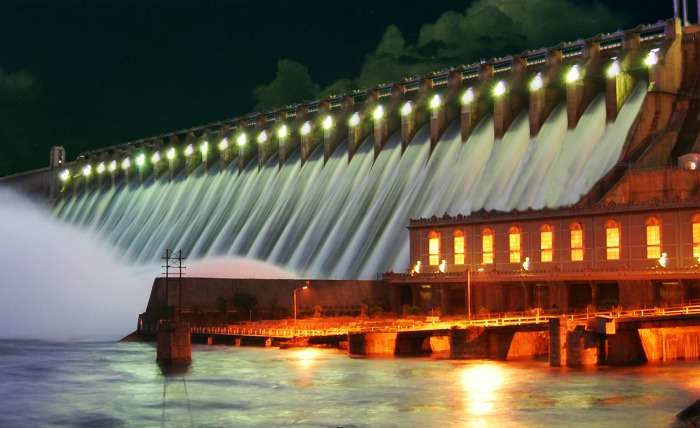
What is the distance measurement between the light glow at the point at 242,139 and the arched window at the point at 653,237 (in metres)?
58.5

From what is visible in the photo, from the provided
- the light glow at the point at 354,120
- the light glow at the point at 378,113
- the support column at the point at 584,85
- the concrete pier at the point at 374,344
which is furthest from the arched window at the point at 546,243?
the light glow at the point at 354,120

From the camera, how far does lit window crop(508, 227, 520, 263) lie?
77.4m

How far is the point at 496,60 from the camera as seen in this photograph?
95.4 m

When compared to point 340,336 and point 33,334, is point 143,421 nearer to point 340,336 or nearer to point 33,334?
point 340,336

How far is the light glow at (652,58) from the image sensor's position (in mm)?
80156

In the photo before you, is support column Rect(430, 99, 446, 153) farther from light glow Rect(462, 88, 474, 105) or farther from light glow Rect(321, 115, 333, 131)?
light glow Rect(321, 115, 333, 131)

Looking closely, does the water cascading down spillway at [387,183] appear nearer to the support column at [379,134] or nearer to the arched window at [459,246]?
the support column at [379,134]

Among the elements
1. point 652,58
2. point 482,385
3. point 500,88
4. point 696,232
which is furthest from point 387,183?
point 482,385

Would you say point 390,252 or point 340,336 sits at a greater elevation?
point 390,252

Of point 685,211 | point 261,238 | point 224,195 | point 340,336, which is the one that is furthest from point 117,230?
point 685,211

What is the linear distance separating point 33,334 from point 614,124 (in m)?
46.6

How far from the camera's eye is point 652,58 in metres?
80.7

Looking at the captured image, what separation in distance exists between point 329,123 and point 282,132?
8.51 m

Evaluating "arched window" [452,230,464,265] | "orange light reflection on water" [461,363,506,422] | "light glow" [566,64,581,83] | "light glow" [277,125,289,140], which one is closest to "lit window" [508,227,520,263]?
"arched window" [452,230,464,265]
